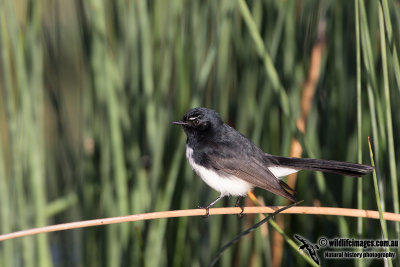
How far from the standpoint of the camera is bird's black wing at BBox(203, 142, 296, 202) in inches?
66.1

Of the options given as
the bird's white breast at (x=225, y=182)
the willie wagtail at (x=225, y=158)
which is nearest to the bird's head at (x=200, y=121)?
the willie wagtail at (x=225, y=158)

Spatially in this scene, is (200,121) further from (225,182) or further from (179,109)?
(225,182)

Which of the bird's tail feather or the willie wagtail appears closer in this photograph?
the bird's tail feather

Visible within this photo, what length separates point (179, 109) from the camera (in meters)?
1.86

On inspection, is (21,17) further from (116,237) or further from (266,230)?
(266,230)

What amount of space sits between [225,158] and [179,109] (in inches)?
10.2

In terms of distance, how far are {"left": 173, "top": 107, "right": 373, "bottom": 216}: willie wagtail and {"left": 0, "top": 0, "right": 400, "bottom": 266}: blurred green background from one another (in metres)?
0.06

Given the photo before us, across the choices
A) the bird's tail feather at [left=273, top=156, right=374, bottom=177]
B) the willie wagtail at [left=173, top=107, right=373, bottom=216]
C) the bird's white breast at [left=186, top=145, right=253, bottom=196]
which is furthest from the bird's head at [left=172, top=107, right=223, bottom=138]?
the bird's tail feather at [left=273, top=156, right=374, bottom=177]

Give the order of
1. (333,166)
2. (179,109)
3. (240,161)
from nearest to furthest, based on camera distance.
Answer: (333,166) < (240,161) < (179,109)

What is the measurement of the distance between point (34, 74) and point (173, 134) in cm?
56

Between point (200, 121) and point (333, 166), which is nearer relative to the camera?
point (333, 166)

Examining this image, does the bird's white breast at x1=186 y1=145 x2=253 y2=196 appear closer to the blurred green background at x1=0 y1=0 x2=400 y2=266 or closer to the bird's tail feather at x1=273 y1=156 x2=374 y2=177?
the blurred green background at x1=0 y1=0 x2=400 y2=266

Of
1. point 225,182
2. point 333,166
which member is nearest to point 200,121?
point 225,182

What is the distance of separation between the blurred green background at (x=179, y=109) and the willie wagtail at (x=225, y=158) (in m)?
0.06
